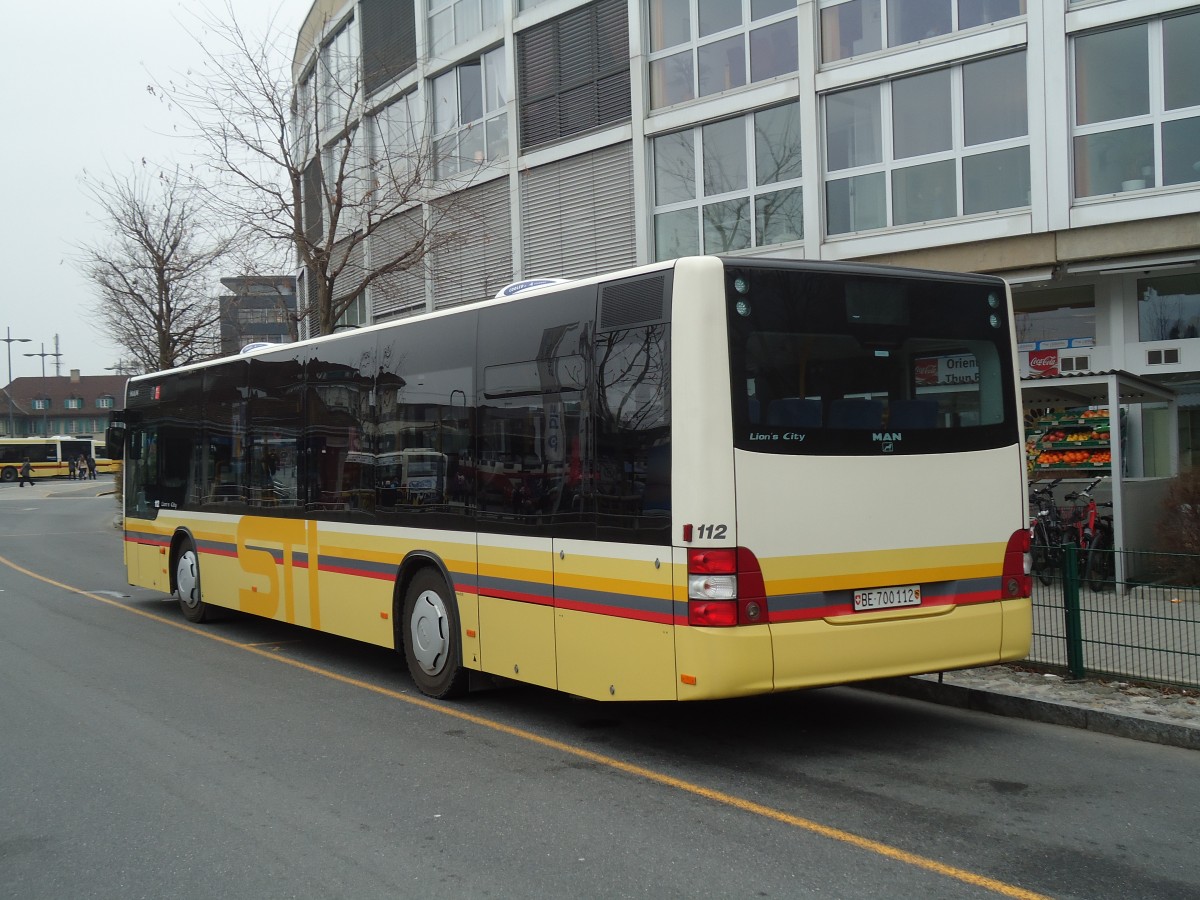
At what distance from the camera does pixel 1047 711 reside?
7871 mm

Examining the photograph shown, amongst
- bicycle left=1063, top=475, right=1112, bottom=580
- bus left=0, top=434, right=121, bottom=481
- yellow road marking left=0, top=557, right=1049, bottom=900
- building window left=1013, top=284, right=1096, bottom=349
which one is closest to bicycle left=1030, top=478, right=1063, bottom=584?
bicycle left=1063, top=475, right=1112, bottom=580

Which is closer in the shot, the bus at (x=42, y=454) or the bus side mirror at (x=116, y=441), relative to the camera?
the bus side mirror at (x=116, y=441)

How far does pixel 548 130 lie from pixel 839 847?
18577mm

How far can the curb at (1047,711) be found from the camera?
721 centimetres

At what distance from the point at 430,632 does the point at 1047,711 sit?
4.42 m

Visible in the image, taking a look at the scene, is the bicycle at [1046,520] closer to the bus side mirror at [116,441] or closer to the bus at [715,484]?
the bus at [715,484]

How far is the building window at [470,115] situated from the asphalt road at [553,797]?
1563cm

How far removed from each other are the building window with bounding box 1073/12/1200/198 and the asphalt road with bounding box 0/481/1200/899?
9.20 m

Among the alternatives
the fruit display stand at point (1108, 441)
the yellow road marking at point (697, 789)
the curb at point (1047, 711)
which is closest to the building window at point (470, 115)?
the fruit display stand at point (1108, 441)

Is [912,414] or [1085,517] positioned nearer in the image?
[912,414]

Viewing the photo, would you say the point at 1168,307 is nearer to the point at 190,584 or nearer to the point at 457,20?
the point at 190,584

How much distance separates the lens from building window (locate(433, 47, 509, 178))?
23.3m

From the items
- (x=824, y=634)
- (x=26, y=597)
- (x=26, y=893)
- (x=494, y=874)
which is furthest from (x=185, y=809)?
(x=26, y=597)

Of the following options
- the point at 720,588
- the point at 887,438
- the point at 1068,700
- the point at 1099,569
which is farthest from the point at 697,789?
the point at 1099,569
